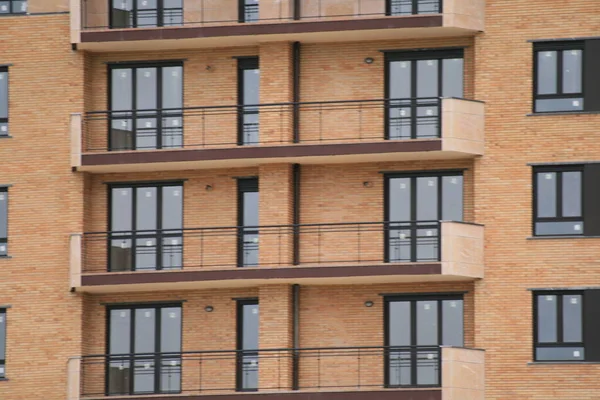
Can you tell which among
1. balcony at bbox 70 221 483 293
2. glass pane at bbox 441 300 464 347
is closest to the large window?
balcony at bbox 70 221 483 293

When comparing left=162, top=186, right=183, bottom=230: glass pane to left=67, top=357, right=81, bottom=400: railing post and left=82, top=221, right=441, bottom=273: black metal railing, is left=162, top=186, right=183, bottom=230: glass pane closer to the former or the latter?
left=82, top=221, right=441, bottom=273: black metal railing

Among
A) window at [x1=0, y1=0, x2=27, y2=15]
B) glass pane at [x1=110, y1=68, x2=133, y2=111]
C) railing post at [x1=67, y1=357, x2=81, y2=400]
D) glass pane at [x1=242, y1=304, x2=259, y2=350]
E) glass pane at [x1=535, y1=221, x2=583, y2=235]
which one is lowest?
railing post at [x1=67, y1=357, x2=81, y2=400]

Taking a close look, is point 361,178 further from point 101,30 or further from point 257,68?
point 101,30

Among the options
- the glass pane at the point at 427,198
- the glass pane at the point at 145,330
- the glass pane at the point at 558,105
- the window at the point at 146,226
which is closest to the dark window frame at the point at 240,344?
the window at the point at 146,226

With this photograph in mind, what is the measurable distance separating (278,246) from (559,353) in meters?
7.14

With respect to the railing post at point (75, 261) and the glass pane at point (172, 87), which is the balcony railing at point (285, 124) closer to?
Answer: the glass pane at point (172, 87)

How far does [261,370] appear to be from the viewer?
49.3 m

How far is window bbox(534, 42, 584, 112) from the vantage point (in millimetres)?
49188

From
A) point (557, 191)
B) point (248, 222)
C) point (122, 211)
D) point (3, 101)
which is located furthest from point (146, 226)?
point (557, 191)

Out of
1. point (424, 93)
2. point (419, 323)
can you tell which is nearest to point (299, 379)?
point (419, 323)

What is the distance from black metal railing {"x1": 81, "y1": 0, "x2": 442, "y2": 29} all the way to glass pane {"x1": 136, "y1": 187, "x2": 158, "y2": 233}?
13.5 ft

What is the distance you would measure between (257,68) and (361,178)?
3787 millimetres

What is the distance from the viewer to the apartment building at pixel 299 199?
1916 inches

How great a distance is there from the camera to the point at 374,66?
5056cm
